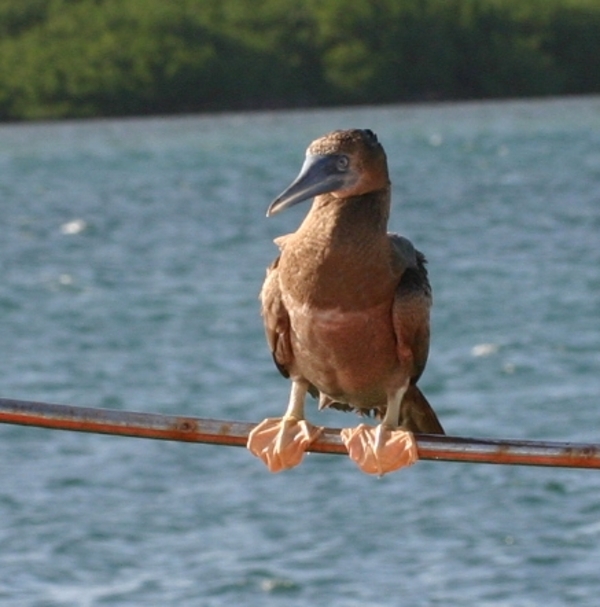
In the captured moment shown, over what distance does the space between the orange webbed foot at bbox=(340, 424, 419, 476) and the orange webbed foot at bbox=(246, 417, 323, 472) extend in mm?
122

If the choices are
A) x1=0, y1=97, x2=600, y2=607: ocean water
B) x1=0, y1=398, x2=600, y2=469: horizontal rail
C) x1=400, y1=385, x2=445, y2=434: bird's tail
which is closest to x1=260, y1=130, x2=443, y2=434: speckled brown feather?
x1=400, y1=385, x2=445, y2=434: bird's tail

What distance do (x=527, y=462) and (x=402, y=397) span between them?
1246 millimetres

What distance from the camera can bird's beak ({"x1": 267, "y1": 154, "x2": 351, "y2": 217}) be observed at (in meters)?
4.78

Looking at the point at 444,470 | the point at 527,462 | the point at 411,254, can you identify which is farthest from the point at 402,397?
the point at 444,470

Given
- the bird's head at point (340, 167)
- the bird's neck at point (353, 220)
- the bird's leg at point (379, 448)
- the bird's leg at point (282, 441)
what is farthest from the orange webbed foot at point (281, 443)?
the bird's head at point (340, 167)

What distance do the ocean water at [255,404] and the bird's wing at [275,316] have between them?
5.67 meters

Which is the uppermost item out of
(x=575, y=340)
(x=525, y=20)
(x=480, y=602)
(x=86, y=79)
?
(x=525, y=20)

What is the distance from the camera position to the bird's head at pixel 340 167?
482cm

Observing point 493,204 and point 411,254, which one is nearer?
point 411,254

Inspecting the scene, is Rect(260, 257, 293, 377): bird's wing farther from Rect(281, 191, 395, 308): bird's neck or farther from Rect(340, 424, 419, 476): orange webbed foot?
Rect(340, 424, 419, 476): orange webbed foot

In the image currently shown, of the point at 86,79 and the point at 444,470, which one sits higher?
the point at 86,79

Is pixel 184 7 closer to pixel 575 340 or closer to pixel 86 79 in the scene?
pixel 86 79

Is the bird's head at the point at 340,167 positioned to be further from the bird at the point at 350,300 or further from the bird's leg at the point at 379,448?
the bird's leg at the point at 379,448

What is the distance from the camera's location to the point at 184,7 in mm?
69688
